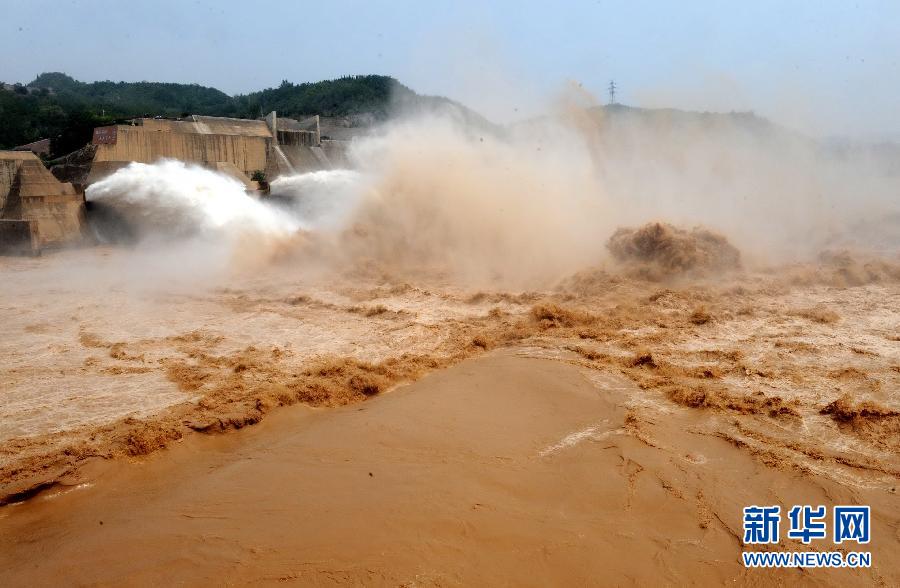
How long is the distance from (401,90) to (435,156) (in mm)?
80539

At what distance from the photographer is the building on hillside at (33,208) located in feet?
65.0

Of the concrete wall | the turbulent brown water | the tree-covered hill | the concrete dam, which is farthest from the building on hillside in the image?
the tree-covered hill

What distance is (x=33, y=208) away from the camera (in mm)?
20719

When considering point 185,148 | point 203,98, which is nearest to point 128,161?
point 185,148

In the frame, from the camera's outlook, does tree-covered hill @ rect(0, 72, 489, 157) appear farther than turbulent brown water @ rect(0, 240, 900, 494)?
Yes

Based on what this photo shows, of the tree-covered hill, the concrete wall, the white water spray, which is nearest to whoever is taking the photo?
the white water spray

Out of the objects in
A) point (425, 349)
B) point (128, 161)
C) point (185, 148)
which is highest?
point (185, 148)

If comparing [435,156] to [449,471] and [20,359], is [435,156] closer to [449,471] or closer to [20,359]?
[20,359]

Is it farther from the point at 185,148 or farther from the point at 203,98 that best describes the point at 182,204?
the point at 203,98

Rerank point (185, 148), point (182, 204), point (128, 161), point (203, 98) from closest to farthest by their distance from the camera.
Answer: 1. point (182, 204)
2. point (128, 161)
3. point (185, 148)
4. point (203, 98)

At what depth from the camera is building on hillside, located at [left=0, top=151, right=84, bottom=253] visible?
1981 centimetres

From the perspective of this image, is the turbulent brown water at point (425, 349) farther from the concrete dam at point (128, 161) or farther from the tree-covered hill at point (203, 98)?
the tree-covered hill at point (203, 98)

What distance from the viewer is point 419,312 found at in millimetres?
12211

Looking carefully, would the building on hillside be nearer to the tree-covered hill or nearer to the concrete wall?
the concrete wall
